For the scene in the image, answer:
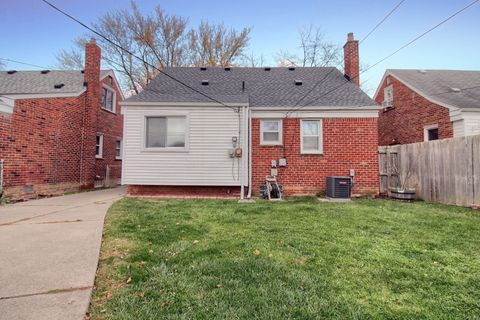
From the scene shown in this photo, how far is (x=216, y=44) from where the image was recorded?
2122cm

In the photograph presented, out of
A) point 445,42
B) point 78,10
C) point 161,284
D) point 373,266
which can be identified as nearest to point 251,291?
point 161,284

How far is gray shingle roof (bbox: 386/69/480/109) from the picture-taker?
1145 cm

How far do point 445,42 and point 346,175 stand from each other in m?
5.29

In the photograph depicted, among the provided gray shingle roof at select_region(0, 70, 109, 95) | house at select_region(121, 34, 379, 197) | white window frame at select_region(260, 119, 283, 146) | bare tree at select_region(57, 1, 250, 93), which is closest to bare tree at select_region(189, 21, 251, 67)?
bare tree at select_region(57, 1, 250, 93)

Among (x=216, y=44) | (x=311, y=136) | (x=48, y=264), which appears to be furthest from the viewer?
(x=216, y=44)

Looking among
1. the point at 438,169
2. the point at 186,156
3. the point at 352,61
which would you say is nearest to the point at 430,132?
the point at 352,61

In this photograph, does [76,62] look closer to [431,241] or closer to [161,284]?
[161,284]

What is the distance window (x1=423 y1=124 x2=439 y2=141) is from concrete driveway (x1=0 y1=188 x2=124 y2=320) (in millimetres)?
14015

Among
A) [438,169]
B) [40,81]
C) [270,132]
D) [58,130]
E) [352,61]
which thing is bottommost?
[438,169]

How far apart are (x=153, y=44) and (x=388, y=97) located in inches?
688

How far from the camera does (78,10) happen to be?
237 inches

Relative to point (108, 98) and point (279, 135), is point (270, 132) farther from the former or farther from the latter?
point (108, 98)

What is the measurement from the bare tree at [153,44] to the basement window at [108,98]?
4877 millimetres

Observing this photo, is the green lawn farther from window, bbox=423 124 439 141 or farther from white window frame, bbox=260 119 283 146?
window, bbox=423 124 439 141
